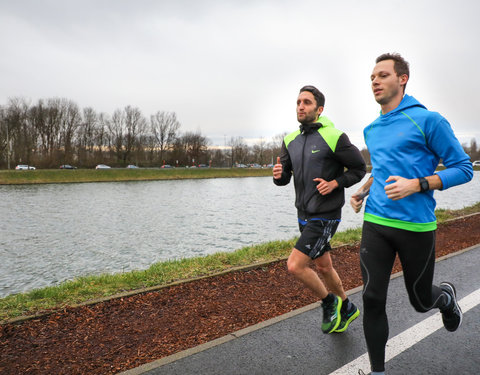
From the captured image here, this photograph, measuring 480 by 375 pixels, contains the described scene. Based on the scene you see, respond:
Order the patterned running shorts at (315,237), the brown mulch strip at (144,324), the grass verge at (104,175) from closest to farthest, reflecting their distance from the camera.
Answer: the brown mulch strip at (144,324) → the patterned running shorts at (315,237) → the grass verge at (104,175)

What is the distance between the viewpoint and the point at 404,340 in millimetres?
3473

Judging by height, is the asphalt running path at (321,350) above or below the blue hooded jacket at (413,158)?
below

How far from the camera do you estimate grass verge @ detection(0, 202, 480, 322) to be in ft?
14.9

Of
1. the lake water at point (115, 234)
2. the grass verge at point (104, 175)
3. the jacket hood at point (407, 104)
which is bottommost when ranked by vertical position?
the lake water at point (115, 234)

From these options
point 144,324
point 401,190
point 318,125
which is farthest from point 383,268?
point 144,324

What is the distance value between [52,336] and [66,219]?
639 inches

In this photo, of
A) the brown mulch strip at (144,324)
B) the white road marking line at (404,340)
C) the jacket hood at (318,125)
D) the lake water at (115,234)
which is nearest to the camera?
the white road marking line at (404,340)

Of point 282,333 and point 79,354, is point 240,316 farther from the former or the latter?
point 79,354

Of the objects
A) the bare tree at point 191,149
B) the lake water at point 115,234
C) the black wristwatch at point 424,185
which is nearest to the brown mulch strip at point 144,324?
the black wristwatch at point 424,185

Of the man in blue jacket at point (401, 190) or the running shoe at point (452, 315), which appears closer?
the man in blue jacket at point (401, 190)

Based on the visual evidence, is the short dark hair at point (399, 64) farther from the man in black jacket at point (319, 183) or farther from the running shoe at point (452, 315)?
the running shoe at point (452, 315)

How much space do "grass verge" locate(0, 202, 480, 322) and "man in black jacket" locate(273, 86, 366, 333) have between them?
99.0 inches

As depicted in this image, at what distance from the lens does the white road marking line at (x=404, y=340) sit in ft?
9.80

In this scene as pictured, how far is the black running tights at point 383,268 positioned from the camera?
8.71 ft
